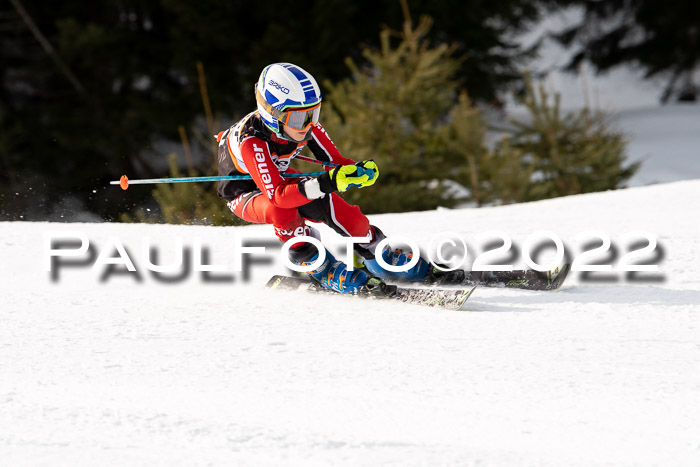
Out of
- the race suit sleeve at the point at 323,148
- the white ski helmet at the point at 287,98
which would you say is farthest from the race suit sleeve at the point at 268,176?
the race suit sleeve at the point at 323,148

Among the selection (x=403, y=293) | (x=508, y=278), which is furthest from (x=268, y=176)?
(x=508, y=278)

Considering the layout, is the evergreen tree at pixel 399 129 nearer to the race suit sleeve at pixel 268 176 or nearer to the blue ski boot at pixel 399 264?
the blue ski boot at pixel 399 264

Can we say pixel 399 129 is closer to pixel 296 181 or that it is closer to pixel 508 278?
pixel 508 278

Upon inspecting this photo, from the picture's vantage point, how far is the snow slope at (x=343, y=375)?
2580mm

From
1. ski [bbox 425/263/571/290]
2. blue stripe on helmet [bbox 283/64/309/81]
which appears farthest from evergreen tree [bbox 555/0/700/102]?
blue stripe on helmet [bbox 283/64/309/81]

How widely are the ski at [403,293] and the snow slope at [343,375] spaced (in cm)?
8

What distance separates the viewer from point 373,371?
10.7ft

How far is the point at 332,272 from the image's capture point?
465cm

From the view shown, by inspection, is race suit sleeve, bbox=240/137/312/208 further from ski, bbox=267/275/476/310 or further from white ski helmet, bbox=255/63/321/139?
ski, bbox=267/275/476/310

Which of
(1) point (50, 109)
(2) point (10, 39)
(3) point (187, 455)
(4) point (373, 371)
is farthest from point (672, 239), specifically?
(2) point (10, 39)

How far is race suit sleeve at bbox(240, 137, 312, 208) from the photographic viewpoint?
14.5ft

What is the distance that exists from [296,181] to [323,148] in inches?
14.2

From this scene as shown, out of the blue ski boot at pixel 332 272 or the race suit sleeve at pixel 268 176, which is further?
the blue ski boot at pixel 332 272

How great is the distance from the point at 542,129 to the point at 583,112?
555mm
